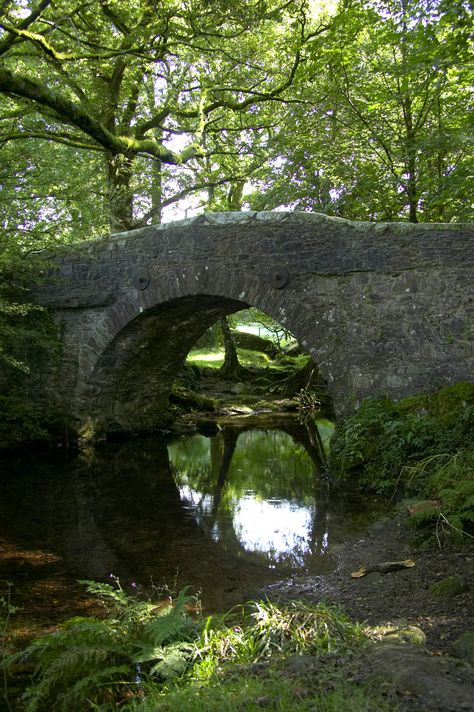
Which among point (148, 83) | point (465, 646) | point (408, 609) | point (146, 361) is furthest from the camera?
point (148, 83)

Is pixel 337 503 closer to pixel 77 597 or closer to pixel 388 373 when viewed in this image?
pixel 388 373

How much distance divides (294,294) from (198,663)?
6.22m

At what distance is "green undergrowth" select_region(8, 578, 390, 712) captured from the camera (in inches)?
88.8

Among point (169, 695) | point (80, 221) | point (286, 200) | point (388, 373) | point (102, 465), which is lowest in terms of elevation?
point (102, 465)

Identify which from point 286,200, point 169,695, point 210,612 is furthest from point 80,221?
point 169,695

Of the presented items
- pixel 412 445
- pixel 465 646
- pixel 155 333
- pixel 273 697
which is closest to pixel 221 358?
pixel 155 333

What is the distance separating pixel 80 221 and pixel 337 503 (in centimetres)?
650

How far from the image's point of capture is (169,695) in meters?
2.47

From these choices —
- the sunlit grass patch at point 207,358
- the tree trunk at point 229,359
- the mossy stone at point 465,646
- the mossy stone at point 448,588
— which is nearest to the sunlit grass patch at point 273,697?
the mossy stone at point 465,646

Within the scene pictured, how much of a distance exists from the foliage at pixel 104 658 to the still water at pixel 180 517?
3.69ft

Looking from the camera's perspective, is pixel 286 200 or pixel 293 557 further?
pixel 286 200

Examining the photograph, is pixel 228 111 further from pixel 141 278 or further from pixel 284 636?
pixel 284 636

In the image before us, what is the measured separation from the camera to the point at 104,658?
9.78 ft

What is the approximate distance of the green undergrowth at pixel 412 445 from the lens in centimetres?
627
